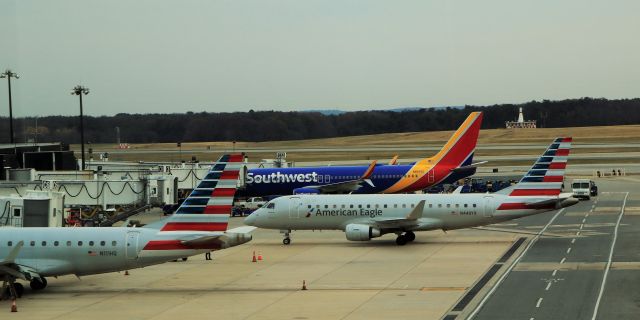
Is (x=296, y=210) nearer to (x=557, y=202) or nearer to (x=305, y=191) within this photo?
(x=557, y=202)

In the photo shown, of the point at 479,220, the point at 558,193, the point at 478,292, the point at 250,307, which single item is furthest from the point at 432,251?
the point at 250,307

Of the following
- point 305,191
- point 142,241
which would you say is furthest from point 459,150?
point 142,241

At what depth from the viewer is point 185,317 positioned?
37.3 m

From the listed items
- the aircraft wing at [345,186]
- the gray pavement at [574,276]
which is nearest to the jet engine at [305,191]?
the aircraft wing at [345,186]

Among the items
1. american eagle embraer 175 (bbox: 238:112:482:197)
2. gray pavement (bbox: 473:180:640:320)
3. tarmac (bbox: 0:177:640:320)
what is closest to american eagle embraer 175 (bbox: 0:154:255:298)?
tarmac (bbox: 0:177:640:320)

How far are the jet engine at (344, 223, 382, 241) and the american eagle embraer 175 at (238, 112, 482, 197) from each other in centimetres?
2512

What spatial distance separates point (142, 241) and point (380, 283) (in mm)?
10081

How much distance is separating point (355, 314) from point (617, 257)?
734 inches

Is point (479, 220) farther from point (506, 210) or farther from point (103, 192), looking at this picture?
point (103, 192)

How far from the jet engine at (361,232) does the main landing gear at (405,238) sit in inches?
46.8

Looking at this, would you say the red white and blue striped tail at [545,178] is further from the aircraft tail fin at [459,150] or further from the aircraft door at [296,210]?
the aircraft tail fin at [459,150]

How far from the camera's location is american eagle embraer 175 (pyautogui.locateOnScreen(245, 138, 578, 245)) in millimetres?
56812

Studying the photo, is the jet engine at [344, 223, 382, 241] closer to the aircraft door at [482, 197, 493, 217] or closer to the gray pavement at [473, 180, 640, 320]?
the aircraft door at [482, 197, 493, 217]

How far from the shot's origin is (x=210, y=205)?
42.2 m
